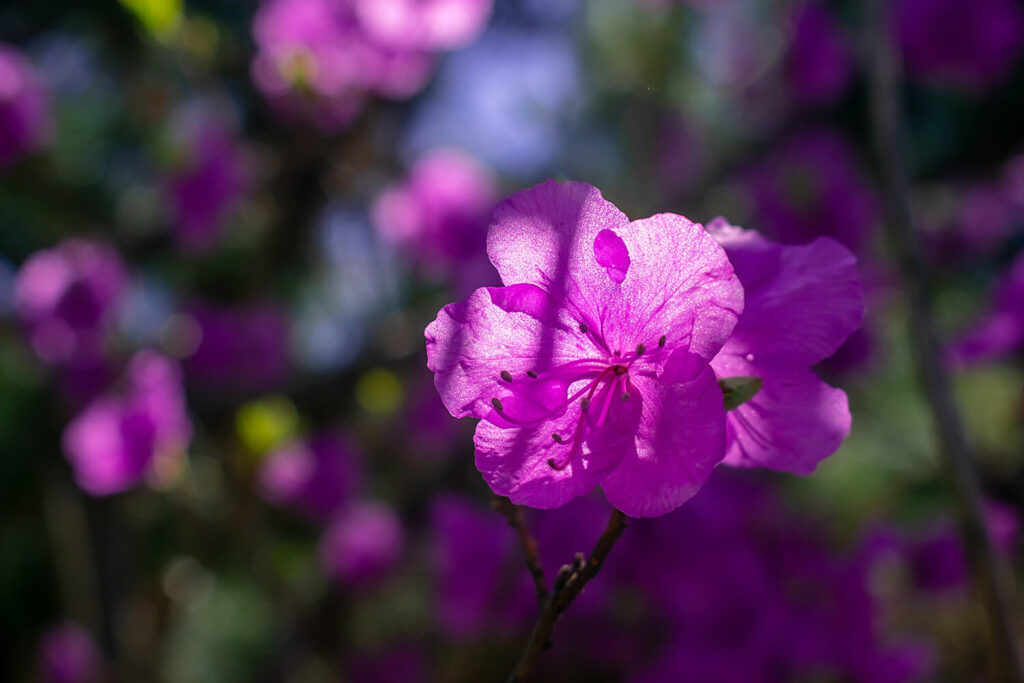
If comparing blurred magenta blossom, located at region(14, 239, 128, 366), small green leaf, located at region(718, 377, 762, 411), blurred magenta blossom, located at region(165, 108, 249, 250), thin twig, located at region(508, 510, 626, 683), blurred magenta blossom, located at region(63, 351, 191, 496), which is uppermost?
blurred magenta blossom, located at region(165, 108, 249, 250)

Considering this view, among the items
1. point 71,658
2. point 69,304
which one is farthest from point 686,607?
point 71,658

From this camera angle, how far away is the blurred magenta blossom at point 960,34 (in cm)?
157

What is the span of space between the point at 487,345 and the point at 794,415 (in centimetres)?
17

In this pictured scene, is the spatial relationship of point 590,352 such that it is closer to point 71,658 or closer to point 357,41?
point 357,41

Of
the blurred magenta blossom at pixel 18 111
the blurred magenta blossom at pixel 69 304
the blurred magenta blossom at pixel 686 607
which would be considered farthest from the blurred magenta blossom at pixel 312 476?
the blurred magenta blossom at pixel 18 111

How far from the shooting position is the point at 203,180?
62.1 inches

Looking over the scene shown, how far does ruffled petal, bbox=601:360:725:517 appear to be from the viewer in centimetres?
39

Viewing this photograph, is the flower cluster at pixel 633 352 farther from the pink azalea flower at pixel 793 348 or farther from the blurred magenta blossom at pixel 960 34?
the blurred magenta blossom at pixel 960 34

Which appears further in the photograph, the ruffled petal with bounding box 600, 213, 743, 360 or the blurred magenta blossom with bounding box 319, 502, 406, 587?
the blurred magenta blossom with bounding box 319, 502, 406, 587

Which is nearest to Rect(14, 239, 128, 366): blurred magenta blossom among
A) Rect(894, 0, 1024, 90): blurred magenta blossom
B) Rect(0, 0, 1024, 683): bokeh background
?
Rect(0, 0, 1024, 683): bokeh background

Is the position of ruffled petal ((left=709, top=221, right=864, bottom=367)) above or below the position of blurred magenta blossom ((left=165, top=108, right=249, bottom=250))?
below

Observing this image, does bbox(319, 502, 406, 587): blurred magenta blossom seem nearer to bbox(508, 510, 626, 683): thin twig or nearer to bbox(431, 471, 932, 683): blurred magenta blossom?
bbox(431, 471, 932, 683): blurred magenta blossom

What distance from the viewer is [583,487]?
1.35 ft

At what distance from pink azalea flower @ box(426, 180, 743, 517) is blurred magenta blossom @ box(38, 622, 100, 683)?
148 centimetres
